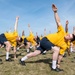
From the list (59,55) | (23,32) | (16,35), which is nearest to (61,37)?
(59,55)

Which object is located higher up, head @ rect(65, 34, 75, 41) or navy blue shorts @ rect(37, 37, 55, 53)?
head @ rect(65, 34, 75, 41)

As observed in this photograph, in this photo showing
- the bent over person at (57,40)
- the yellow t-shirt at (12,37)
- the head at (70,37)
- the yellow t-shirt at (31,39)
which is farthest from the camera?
the yellow t-shirt at (31,39)

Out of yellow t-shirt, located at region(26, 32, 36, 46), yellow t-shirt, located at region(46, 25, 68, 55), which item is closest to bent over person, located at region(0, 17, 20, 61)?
yellow t-shirt, located at region(46, 25, 68, 55)

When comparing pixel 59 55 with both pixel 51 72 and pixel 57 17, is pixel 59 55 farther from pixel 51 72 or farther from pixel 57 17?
pixel 57 17

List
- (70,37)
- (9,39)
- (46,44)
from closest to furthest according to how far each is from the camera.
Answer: (70,37) < (46,44) < (9,39)

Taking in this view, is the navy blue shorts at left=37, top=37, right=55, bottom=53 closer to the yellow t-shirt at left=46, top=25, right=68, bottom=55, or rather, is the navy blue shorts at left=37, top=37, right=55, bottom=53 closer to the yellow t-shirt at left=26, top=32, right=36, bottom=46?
the yellow t-shirt at left=46, top=25, right=68, bottom=55

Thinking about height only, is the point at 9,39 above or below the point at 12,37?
below

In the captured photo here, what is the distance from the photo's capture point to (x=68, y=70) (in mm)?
10141

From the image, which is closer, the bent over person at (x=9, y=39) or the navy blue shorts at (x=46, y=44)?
the navy blue shorts at (x=46, y=44)

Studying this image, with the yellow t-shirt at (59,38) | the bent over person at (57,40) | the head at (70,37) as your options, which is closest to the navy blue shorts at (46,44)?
the bent over person at (57,40)

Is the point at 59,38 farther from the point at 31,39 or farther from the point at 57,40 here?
the point at 31,39

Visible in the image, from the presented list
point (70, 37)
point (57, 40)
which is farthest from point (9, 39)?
point (70, 37)

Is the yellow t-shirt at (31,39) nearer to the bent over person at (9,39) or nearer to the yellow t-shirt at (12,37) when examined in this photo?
the bent over person at (9,39)

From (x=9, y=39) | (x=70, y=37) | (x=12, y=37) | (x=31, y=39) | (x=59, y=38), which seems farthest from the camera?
(x=31, y=39)
